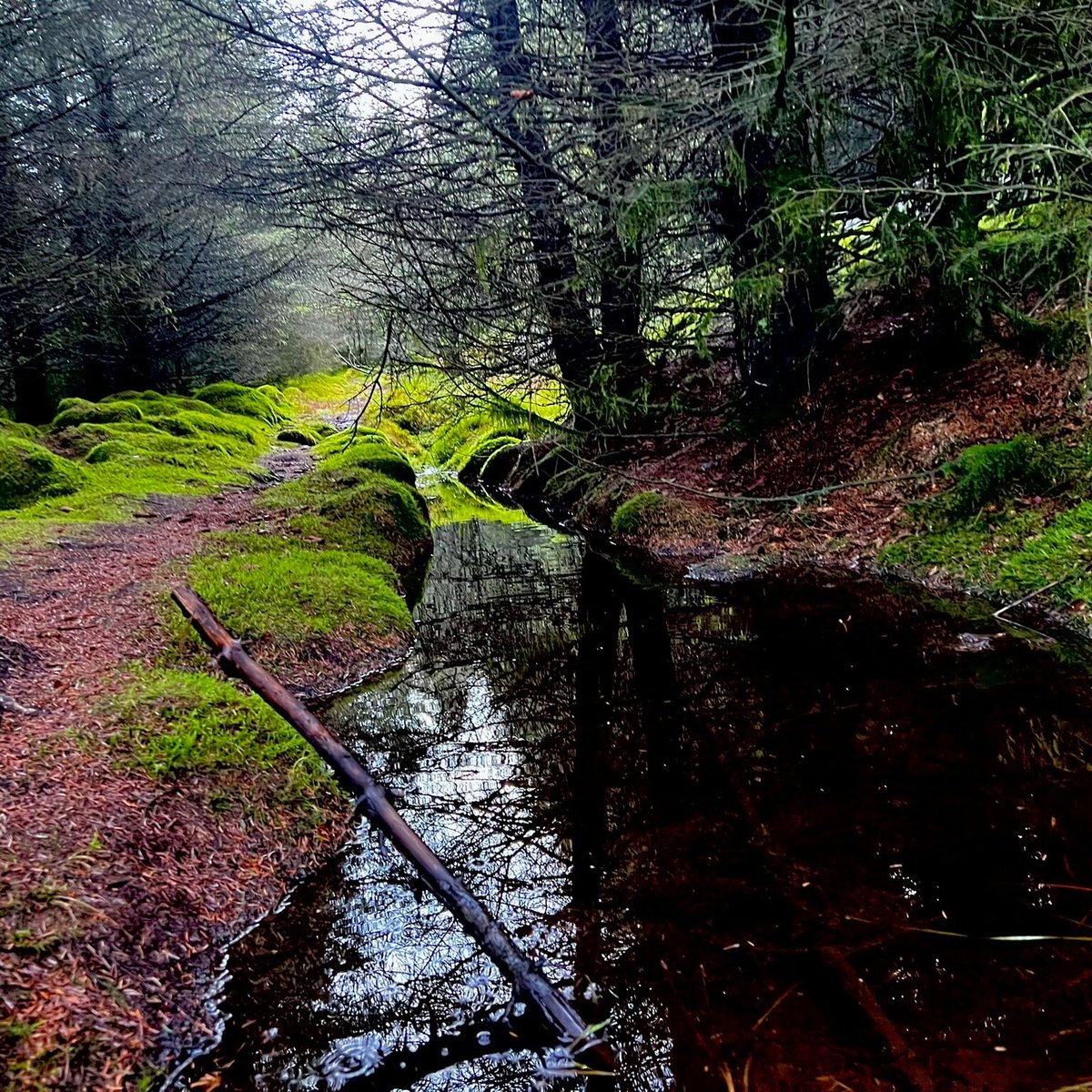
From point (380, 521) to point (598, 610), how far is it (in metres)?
3.61

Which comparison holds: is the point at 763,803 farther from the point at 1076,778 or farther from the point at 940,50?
the point at 940,50

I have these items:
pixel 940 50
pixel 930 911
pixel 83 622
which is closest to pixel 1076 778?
pixel 930 911

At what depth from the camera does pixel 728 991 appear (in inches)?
94.7

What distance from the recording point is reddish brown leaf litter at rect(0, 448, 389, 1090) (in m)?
2.30

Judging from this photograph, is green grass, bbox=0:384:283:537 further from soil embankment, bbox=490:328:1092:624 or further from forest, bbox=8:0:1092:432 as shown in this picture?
soil embankment, bbox=490:328:1092:624

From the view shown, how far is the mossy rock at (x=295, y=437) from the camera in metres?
20.5

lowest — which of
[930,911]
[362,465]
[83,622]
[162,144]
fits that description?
[930,911]

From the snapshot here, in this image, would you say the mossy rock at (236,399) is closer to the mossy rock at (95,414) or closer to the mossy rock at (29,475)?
the mossy rock at (95,414)

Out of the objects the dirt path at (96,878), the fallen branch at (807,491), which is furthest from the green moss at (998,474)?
the dirt path at (96,878)

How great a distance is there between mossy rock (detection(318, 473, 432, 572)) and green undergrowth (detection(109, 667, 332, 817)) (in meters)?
4.22

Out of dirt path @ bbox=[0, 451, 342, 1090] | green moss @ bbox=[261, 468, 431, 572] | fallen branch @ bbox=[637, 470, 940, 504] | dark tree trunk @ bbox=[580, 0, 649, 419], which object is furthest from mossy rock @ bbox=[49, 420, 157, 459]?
fallen branch @ bbox=[637, 470, 940, 504]

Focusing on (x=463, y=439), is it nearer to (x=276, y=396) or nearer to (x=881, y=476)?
(x=276, y=396)

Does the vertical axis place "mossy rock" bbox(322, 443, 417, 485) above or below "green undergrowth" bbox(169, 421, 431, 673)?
above

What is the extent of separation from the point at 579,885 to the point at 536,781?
3.13 feet
